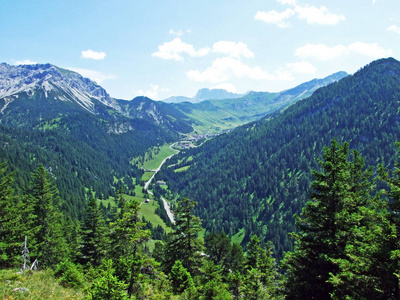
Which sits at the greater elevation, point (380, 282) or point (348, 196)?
point (348, 196)

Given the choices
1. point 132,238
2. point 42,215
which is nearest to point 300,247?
point 132,238

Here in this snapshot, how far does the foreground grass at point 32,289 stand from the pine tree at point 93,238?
18414 millimetres

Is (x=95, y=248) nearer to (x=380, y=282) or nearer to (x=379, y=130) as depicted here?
(x=380, y=282)

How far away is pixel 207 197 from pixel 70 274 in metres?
180

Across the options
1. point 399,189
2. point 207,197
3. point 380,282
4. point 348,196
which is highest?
point 399,189

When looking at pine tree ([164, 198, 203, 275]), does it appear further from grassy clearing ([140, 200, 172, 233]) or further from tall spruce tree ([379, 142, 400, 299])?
grassy clearing ([140, 200, 172, 233])

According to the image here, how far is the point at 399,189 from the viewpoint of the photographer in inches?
531

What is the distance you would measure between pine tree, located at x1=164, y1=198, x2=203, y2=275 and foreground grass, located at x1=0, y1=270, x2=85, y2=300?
14001 mm

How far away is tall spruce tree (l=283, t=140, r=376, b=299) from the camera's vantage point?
55.6 ft

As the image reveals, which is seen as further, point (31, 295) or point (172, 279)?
point (172, 279)

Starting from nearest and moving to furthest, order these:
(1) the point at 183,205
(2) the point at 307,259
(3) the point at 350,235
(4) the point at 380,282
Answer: (4) the point at 380,282, (3) the point at 350,235, (2) the point at 307,259, (1) the point at 183,205

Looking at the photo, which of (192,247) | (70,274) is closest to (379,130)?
(192,247)

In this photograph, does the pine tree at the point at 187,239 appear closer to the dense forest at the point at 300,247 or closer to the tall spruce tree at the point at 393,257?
the dense forest at the point at 300,247

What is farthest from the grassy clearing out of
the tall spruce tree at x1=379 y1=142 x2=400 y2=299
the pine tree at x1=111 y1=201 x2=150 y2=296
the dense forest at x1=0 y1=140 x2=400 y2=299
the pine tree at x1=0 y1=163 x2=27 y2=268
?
the tall spruce tree at x1=379 y1=142 x2=400 y2=299
